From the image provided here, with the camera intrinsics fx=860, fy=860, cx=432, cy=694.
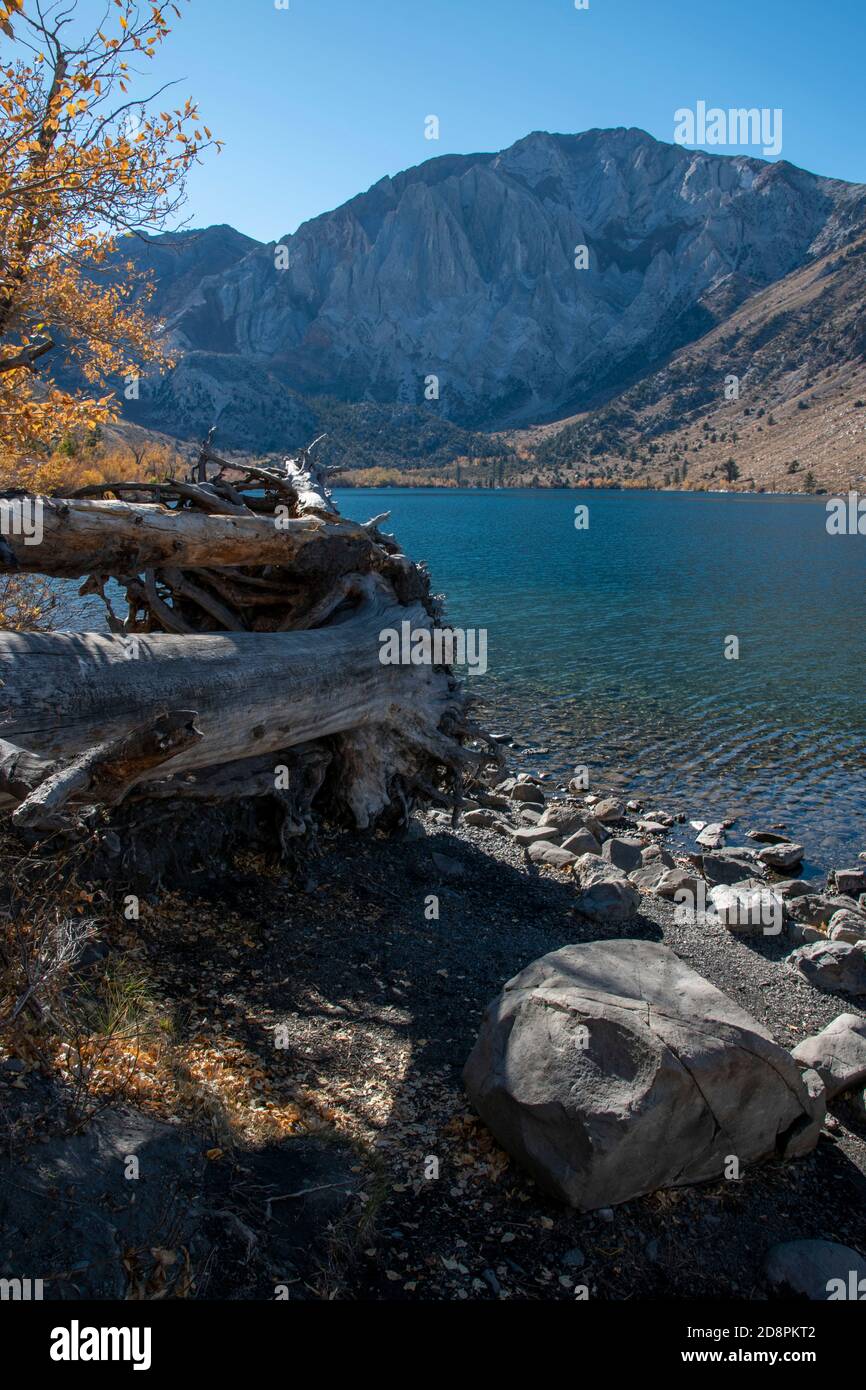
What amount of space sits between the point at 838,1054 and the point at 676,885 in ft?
15.0

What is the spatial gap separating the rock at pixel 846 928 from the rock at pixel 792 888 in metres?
1.02

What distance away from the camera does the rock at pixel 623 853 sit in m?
13.3

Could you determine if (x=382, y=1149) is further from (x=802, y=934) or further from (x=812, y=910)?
(x=812, y=910)

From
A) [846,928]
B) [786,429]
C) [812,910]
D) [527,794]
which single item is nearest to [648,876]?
[812,910]

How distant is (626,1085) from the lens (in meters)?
5.29

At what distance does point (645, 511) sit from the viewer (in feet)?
351

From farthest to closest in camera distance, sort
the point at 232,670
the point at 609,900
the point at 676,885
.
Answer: the point at 676,885, the point at 609,900, the point at 232,670

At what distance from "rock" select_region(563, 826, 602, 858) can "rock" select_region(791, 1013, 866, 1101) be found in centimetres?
574

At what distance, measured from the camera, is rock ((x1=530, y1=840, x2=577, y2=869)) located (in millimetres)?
12047

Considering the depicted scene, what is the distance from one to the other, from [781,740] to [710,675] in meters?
6.71

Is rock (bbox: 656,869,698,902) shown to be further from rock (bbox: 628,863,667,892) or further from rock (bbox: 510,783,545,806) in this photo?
rock (bbox: 510,783,545,806)

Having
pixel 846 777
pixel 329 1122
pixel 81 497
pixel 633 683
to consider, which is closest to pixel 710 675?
pixel 633 683

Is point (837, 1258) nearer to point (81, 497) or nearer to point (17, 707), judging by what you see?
point (17, 707)

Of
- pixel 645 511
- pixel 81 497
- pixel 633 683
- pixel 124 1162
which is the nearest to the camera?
pixel 124 1162
